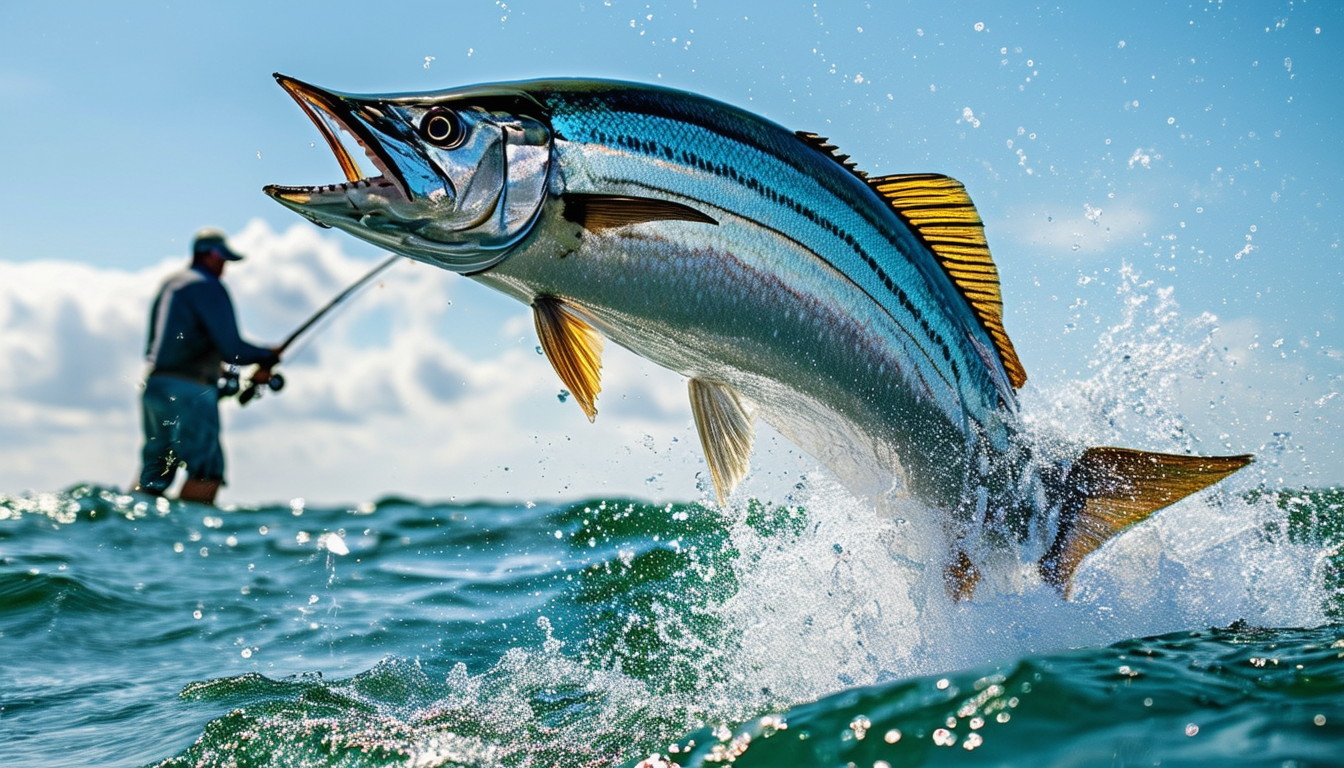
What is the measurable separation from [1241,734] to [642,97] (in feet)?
6.61

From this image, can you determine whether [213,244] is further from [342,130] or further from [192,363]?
[342,130]

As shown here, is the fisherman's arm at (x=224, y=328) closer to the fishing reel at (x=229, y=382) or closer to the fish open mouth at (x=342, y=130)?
the fishing reel at (x=229, y=382)

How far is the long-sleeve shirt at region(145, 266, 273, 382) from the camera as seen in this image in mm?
9367

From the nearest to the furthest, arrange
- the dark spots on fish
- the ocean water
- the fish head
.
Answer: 1. the ocean water
2. the fish head
3. the dark spots on fish

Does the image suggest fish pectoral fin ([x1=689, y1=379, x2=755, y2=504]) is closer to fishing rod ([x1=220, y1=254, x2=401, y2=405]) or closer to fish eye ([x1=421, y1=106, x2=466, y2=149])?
fish eye ([x1=421, y1=106, x2=466, y2=149])

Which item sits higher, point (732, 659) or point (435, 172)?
point (435, 172)

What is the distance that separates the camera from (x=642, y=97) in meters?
2.71

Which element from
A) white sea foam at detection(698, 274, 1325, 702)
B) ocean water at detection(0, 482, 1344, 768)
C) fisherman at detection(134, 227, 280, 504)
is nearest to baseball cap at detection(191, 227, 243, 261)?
fisherman at detection(134, 227, 280, 504)

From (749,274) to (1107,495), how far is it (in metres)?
1.35

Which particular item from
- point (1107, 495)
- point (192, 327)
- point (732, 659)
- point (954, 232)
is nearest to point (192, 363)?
point (192, 327)

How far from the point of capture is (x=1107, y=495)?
3.18m

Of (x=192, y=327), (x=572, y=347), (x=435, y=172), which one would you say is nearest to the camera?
(x=435, y=172)

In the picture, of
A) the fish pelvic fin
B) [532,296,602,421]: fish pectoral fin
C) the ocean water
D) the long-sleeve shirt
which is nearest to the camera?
the ocean water

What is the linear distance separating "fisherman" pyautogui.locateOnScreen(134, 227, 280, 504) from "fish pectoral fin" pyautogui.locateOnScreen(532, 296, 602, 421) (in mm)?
7706
